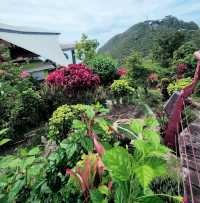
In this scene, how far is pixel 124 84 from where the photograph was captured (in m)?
7.80

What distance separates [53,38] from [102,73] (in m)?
22.5

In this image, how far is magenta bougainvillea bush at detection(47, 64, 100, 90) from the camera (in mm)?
7273

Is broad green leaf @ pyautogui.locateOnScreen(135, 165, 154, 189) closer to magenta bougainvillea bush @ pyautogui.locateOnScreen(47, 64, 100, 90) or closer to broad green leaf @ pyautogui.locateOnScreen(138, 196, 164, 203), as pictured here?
broad green leaf @ pyautogui.locateOnScreen(138, 196, 164, 203)

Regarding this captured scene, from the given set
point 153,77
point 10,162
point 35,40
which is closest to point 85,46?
point 35,40

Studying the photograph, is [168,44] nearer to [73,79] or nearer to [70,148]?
[73,79]

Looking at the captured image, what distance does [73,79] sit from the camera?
728 cm

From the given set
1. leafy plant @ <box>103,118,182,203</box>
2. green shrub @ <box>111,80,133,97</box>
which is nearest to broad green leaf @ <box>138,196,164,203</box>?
leafy plant @ <box>103,118,182,203</box>

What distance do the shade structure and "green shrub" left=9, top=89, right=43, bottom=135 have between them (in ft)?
47.4

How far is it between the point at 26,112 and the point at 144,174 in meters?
6.23

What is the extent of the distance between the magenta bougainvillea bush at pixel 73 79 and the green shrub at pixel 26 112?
2.50ft

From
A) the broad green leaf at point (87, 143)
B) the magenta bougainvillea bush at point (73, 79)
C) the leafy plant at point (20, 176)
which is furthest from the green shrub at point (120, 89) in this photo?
the broad green leaf at point (87, 143)

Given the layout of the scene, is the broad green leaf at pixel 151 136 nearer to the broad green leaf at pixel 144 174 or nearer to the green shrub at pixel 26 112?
the broad green leaf at pixel 144 174

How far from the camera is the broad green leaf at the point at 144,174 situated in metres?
0.72

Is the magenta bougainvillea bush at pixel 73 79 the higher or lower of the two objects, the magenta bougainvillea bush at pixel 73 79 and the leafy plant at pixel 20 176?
the lower
